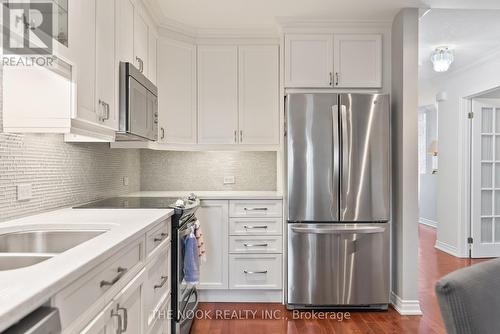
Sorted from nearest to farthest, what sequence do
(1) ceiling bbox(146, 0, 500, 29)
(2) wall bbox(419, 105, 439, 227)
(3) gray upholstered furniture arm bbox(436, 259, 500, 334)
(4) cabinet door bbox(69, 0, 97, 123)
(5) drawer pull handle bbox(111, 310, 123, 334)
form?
(3) gray upholstered furniture arm bbox(436, 259, 500, 334), (5) drawer pull handle bbox(111, 310, 123, 334), (4) cabinet door bbox(69, 0, 97, 123), (1) ceiling bbox(146, 0, 500, 29), (2) wall bbox(419, 105, 439, 227)

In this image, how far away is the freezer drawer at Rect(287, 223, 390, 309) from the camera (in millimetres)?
2775

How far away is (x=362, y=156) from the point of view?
2771mm

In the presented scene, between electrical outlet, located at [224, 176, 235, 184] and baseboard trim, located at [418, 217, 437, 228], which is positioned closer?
electrical outlet, located at [224, 176, 235, 184]

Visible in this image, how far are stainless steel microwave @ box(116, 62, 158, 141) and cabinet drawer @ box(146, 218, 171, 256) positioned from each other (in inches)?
26.3

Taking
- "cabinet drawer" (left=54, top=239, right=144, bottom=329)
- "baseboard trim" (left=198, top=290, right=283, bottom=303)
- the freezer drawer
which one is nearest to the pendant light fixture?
the freezer drawer

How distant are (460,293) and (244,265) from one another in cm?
241

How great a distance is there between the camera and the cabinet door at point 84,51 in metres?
1.57

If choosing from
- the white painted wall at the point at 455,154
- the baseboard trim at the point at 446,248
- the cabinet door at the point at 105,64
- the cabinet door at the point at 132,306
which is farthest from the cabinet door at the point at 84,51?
the baseboard trim at the point at 446,248

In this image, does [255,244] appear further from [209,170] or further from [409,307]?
[409,307]

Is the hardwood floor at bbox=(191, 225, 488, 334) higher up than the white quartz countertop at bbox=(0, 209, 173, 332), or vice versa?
the white quartz countertop at bbox=(0, 209, 173, 332)

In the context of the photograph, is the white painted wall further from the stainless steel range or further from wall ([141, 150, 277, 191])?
the stainless steel range

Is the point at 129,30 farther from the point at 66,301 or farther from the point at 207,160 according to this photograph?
the point at 66,301

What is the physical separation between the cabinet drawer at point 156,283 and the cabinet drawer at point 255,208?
974 mm

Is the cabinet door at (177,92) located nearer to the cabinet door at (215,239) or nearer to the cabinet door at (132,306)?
the cabinet door at (215,239)
